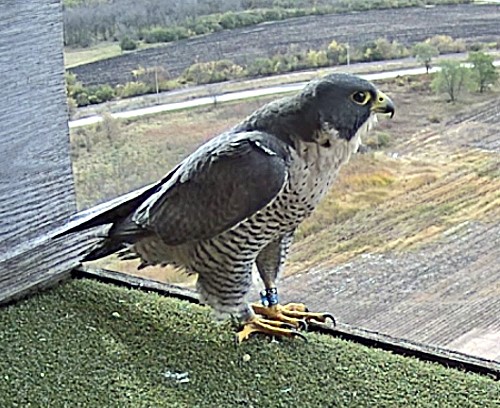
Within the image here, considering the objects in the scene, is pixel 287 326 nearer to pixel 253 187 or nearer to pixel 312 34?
pixel 253 187

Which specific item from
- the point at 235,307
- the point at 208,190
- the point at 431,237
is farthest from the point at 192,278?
the point at 431,237

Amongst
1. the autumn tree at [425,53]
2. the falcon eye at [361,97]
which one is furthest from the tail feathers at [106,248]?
the autumn tree at [425,53]

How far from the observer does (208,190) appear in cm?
157

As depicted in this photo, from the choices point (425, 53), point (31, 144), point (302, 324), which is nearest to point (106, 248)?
point (31, 144)

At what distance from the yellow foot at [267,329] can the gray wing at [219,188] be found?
224mm

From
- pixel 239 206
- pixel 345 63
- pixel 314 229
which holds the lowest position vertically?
pixel 314 229

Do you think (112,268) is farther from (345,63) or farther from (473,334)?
(473,334)

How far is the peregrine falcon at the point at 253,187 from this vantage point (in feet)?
4.97

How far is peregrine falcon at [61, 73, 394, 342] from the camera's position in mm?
1516

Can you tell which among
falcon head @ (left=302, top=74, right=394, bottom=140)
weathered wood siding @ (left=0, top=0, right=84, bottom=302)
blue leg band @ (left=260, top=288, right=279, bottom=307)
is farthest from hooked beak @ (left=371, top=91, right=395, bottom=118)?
weathered wood siding @ (left=0, top=0, right=84, bottom=302)

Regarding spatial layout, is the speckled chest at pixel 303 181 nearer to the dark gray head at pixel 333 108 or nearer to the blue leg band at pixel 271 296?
the dark gray head at pixel 333 108

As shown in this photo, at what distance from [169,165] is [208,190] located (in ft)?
0.92

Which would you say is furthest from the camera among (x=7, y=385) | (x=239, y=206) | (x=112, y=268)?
(x=112, y=268)

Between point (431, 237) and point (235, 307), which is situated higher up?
point (431, 237)
